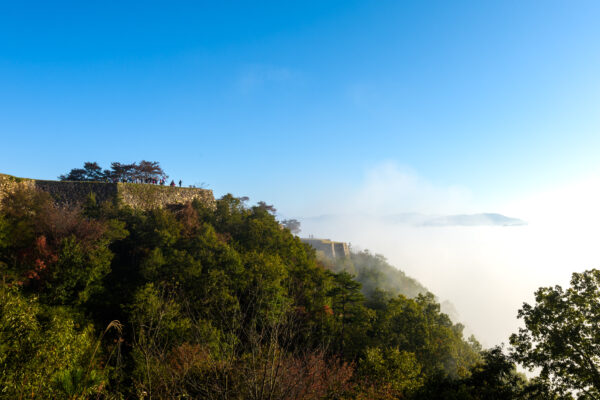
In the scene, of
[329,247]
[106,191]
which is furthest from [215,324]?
[329,247]

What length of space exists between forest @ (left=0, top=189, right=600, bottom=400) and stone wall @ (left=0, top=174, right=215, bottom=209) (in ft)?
3.97

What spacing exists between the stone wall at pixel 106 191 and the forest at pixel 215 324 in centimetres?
121

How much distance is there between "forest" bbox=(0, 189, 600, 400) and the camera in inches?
451

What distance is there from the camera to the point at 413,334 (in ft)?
90.6

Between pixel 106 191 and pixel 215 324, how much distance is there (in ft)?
56.2

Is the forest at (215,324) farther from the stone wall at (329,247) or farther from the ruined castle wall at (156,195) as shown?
the stone wall at (329,247)

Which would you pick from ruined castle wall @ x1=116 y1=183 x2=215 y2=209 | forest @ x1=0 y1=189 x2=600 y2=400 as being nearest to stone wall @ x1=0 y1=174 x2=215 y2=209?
ruined castle wall @ x1=116 y1=183 x2=215 y2=209

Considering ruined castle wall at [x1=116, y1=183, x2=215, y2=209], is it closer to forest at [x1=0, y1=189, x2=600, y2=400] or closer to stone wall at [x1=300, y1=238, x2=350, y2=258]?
forest at [x1=0, y1=189, x2=600, y2=400]

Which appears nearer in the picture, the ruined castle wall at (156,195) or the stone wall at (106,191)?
the stone wall at (106,191)

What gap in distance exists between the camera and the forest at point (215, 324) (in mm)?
11461

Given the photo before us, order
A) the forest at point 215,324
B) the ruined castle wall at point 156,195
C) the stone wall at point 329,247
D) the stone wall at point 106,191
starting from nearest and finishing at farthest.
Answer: the forest at point 215,324
the stone wall at point 106,191
the ruined castle wall at point 156,195
the stone wall at point 329,247

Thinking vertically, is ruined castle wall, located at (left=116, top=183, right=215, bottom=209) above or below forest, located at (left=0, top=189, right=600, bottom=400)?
above

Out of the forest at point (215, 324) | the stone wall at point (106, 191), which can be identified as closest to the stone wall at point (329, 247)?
the forest at point (215, 324)

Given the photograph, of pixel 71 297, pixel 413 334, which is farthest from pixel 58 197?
pixel 413 334
